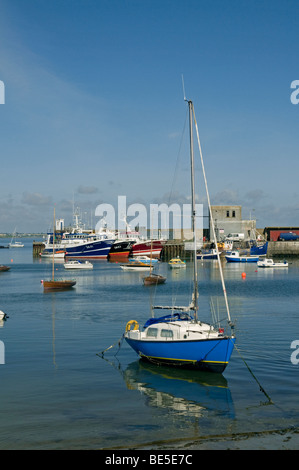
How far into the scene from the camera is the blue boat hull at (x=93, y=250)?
427 ft

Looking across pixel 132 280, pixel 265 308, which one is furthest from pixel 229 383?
pixel 132 280

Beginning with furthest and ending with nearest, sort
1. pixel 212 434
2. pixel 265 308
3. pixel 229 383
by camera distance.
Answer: pixel 265 308 → pixel 229 383 → pixel 212 434

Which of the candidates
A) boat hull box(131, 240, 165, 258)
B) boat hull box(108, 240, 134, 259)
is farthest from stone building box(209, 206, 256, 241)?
boat hull box(108, 240, 134, 259)

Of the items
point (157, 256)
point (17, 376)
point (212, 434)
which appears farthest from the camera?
point (157, 256)

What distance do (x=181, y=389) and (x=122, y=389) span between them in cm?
268

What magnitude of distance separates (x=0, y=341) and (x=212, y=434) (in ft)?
64.0

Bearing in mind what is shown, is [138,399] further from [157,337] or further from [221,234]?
[221,234]

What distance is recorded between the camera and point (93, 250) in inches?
5172

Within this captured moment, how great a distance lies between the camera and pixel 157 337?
23.7 m

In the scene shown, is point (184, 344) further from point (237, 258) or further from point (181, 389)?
point (237, 258)

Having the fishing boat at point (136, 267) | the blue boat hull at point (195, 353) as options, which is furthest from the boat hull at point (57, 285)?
the blue boat hull at point (195, 353)

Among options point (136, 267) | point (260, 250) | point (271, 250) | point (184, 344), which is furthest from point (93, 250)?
point (184, 344)

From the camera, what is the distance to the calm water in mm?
15805
